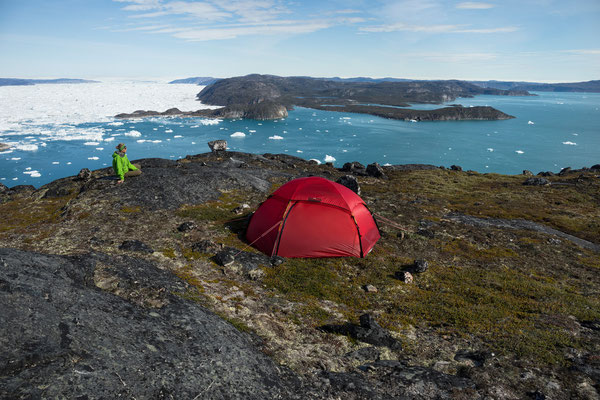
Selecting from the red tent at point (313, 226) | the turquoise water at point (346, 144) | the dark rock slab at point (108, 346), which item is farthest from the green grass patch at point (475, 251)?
the turquoise water at point (346, 144)

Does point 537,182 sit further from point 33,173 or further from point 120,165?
point 33,173

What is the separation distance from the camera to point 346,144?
10606 centimetres

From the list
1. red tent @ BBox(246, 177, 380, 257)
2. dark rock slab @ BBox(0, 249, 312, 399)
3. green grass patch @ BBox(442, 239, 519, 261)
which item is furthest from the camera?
green grass patch @ BBox(442, 239, 519, 261)

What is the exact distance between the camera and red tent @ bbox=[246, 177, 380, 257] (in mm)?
11969

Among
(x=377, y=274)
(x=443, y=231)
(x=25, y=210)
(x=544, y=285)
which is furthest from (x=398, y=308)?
(x=25, y=210)

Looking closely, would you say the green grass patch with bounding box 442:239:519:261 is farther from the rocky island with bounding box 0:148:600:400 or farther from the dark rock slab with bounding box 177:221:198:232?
the dark rock slab with bounding box 177:221:198:232

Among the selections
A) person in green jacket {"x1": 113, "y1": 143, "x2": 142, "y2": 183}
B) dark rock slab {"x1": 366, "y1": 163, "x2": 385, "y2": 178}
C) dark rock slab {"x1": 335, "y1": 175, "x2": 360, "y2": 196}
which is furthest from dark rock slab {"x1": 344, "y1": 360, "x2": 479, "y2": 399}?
dark rock slab {"x1": 366, "y1": 163, "x2": 385, "y2": 178}

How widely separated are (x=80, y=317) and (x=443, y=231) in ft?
50.3

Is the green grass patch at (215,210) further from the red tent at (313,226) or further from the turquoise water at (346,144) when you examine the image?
the turquoise water at (346,144)

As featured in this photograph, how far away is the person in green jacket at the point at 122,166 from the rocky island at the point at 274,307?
1.07m

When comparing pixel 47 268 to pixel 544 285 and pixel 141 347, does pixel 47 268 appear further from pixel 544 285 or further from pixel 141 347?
pixel 544 285

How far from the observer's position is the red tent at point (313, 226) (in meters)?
12.0

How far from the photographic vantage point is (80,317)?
5.52 m

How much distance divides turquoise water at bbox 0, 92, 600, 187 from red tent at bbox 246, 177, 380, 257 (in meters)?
66.6
